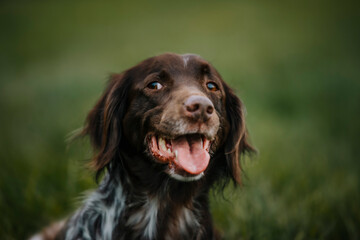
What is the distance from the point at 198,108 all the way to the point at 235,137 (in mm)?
824

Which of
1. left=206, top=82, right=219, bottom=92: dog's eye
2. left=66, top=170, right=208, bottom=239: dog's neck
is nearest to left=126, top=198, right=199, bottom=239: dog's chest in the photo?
left=66, top=170, right=208, bottom=239: dog's neck

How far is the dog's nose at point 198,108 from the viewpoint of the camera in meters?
2.38

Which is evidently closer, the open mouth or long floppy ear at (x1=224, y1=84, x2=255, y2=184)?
the open mouth

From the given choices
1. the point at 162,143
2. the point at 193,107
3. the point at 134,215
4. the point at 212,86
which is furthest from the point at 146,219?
the point at 212,86

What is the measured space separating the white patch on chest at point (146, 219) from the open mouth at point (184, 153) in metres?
0.46

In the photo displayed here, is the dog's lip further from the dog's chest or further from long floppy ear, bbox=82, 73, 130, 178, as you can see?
the dog's chest

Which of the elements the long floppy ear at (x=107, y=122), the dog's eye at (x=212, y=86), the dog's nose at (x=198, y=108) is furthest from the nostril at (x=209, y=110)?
the long floppy ear at (x=107, y=122)

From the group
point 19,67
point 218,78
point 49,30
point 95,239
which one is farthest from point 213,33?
point 95,239

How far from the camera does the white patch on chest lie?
2.78 m

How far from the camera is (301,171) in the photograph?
4.68 metres

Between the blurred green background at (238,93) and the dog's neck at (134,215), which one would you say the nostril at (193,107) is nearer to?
the dog's neck at (134,215)

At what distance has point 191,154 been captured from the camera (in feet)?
8.25

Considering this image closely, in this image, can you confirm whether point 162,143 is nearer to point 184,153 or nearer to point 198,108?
point 184,153

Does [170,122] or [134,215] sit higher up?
[170,122]
